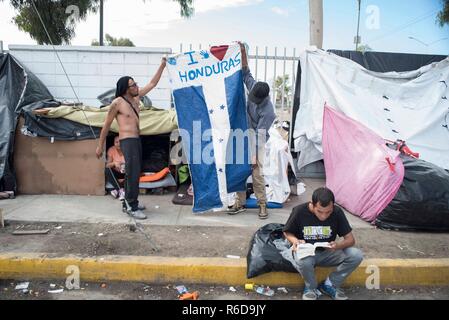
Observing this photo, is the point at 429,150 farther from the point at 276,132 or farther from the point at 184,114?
the point at 184,114

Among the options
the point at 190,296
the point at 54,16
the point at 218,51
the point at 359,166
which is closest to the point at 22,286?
the point at 190,296

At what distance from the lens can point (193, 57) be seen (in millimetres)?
5152

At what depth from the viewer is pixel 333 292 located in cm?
346

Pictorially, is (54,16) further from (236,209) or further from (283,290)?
(283,290)

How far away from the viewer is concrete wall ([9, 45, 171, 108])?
24.6 feet

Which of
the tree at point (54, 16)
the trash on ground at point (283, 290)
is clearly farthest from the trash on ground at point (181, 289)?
the tree at point (54, 16)

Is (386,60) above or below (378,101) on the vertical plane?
above

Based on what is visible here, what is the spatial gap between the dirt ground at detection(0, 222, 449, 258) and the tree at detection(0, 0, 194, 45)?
37.7ft

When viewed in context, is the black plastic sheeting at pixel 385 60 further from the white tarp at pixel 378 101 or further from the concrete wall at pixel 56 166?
the concrete wall at pixel 56 166

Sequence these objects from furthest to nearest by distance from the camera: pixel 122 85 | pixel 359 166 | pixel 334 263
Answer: pixel 359 166 < pixel 122 85 < pixel 334 263

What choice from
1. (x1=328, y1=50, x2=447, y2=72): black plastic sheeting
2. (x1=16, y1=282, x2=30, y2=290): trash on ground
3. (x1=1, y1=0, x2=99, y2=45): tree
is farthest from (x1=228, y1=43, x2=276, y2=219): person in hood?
(x1=1, y1=0, x2=99, y2=45): tree

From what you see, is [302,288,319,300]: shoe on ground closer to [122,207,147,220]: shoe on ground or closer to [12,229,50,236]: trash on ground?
[122,207,147,220]: shoe on ground

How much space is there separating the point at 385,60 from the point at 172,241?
5.61 metres
